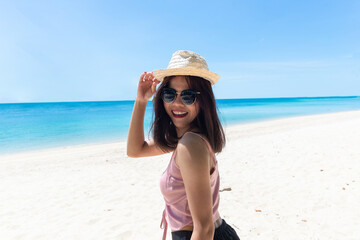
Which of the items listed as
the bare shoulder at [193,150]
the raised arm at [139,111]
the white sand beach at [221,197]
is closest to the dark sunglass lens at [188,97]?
the bare shoulder at [193,150]

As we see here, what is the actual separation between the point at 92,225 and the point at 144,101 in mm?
3649

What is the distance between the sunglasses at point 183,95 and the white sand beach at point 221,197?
10.8ft

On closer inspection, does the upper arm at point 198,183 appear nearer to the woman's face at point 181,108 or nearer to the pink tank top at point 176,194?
the pink tank top at point 176,194

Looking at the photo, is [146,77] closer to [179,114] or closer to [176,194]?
[179,114]

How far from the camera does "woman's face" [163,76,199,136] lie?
148 centimetres

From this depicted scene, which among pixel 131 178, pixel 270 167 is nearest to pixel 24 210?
pixel 131 178

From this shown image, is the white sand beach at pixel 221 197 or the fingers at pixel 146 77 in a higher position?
the fingers at pixel 146 77

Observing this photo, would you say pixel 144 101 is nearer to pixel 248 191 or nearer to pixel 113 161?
pixel 248 191

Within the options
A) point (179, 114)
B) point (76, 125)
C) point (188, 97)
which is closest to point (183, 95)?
point (188, 97)

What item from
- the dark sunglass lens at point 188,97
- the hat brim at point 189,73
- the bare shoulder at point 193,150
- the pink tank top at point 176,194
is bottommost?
the pink tank top at point 176,194

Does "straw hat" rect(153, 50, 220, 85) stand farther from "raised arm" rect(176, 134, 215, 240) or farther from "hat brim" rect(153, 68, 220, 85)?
"raised arm" rect(176, 134, 215, 240)

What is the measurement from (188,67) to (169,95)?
0.24m

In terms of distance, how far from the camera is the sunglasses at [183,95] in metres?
1.46

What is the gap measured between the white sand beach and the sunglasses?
3.30m
